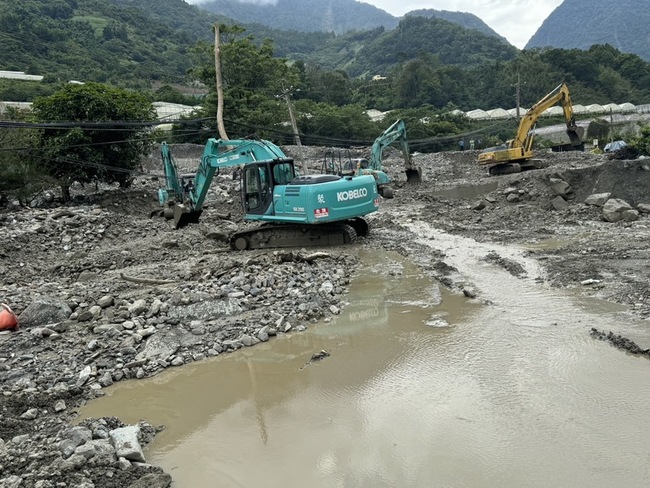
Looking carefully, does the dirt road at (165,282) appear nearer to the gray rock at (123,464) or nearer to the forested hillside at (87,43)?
the gray rock at (123,464)

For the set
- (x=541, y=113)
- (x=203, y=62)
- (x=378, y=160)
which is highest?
(x=203, y=62)

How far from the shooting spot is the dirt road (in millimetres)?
5074

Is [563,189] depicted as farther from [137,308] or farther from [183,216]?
[137,308]

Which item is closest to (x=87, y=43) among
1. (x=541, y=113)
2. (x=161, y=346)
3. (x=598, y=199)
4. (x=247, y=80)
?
(x=247, y=80)

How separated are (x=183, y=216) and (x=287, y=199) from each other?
4464 millimetres

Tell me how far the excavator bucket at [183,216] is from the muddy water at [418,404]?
846cm

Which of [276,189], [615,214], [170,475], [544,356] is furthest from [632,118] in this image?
[170,475]

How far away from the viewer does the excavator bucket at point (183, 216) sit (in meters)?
15.1

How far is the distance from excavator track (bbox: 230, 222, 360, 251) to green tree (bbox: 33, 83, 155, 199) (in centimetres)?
773

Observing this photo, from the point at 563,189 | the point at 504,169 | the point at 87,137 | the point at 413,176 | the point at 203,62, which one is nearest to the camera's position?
the point at 563,189

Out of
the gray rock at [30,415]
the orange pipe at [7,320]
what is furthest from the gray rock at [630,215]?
the orange pipe at [7,320]

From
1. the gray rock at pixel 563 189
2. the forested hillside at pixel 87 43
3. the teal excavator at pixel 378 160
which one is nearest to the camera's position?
the gray rock at pixel 563 189

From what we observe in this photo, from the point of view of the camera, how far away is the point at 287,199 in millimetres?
12289

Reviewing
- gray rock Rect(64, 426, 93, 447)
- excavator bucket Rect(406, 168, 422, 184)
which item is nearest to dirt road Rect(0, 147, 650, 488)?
gray rock Rect(64, 426, 93, 447)
